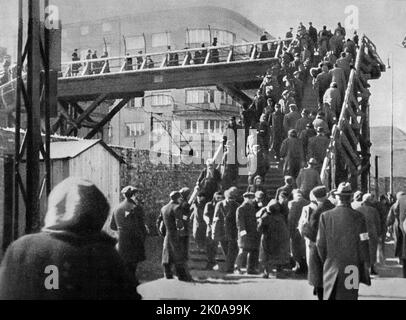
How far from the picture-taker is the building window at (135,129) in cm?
691

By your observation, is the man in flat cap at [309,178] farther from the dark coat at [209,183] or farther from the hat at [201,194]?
the hat at [201,194]

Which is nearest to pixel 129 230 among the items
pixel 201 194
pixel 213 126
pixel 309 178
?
pixel 201 194

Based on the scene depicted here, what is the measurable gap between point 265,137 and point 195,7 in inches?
102

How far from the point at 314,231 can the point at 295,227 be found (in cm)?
98

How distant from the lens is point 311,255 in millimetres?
5270

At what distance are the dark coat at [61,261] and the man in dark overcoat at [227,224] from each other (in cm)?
329

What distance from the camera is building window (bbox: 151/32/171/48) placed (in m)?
6.92

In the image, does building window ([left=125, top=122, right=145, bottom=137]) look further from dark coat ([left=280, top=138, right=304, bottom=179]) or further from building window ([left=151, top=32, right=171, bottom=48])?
dark coat ([left=280, top=138, right=304, bottom=179])

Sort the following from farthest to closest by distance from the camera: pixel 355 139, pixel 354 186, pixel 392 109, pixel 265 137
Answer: pixel 265 137 → pixel 355 139 → pixel 354 186 → pixel 392 109

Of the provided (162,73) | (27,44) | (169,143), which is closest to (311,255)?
(169,143)

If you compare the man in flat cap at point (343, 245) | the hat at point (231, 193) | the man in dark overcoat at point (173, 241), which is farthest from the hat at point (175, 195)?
the man in flat cap at point (343, 245)

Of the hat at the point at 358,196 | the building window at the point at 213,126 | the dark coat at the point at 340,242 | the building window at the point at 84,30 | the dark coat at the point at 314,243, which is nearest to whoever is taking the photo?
the dark coat at the point at 340,242

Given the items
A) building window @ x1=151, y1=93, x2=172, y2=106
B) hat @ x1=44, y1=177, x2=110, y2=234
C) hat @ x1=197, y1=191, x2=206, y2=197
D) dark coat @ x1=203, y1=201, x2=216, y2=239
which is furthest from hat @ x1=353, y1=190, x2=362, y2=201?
hat @ x1=44, y1=177, x2=110, y2=234
